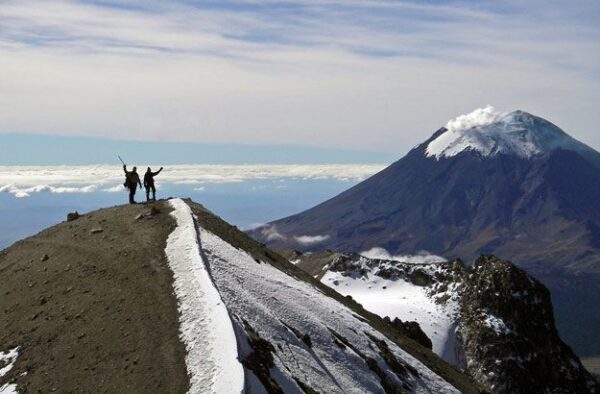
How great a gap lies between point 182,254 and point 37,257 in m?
12.9

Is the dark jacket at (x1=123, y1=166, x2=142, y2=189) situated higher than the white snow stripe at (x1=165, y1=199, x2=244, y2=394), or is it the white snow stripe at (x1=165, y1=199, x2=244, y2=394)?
the dark jacket at (x1=123, y1=166, x2=142, y2=189)

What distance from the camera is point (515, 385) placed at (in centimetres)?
9294

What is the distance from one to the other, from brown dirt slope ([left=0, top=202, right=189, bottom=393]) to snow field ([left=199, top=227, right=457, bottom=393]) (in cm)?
388

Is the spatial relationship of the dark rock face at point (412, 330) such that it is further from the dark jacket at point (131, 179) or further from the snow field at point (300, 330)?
the dark jacket at point (131, 179)

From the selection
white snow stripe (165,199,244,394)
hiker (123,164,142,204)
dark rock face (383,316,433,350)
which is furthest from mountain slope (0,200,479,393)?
dark rock face (383,316,433,350)

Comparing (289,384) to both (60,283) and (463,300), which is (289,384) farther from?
(463,300)

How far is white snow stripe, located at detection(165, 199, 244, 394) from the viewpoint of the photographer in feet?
111

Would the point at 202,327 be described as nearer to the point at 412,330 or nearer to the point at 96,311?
the point at 96,311

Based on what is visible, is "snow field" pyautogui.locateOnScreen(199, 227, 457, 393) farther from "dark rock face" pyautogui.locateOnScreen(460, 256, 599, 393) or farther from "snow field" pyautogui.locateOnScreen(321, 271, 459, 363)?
"snow field" pyautogui.locateOnScreen(321, 271, 459, 363)

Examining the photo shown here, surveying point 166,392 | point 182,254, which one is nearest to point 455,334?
point 182,254

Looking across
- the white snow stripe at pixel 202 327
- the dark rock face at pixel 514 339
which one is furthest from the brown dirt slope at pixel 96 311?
the dark rock face at pixel 514 339

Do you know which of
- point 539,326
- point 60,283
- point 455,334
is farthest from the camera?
point 455,334

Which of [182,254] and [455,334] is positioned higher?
[182,254]

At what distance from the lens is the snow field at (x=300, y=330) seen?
143 ft
